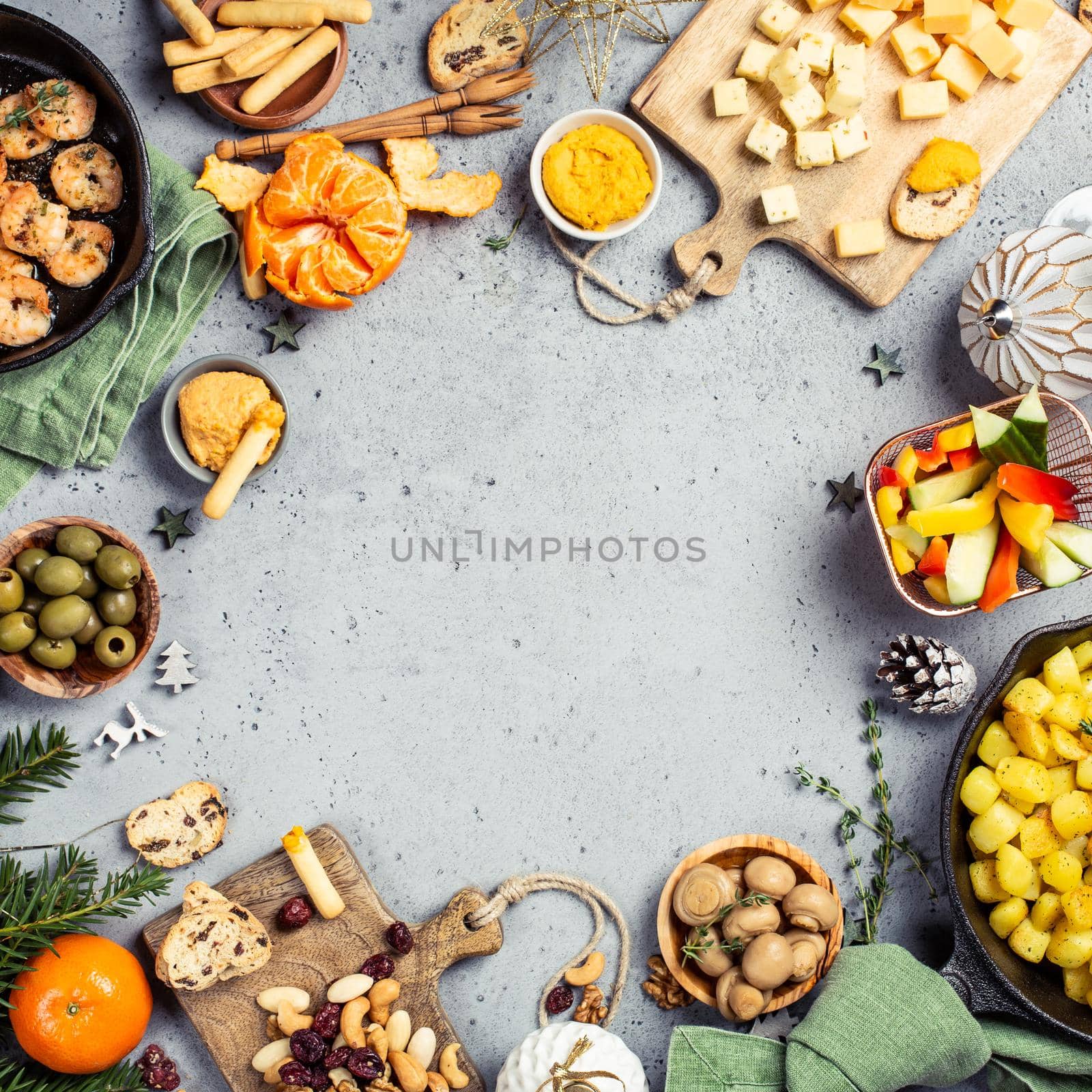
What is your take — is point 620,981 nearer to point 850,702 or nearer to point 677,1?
point 850,702

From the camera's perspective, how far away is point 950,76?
69.4 inches

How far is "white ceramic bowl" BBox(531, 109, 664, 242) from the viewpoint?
1.74 m

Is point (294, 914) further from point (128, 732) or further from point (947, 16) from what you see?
point (947, 16)

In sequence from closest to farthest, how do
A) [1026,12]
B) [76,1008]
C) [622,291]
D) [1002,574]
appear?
[76,1008] < [1002,574] < [1026,12] < [622,291]

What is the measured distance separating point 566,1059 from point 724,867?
1.44 feet

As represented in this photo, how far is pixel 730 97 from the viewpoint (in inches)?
69.5

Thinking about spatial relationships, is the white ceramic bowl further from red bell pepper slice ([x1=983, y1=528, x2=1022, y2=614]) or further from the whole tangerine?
the whole tangerine

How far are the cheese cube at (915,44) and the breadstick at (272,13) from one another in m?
1.04

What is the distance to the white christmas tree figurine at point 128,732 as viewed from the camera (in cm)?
176

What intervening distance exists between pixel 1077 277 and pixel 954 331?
26 cm

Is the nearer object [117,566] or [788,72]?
[117,566]

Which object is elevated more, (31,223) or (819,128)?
(819,128)

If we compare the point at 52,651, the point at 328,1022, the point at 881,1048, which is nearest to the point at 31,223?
the point at 52,651

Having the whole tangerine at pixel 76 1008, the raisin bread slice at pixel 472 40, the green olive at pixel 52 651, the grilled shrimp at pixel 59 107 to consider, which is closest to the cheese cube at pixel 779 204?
the raisin bread slice at pixel 472 40
